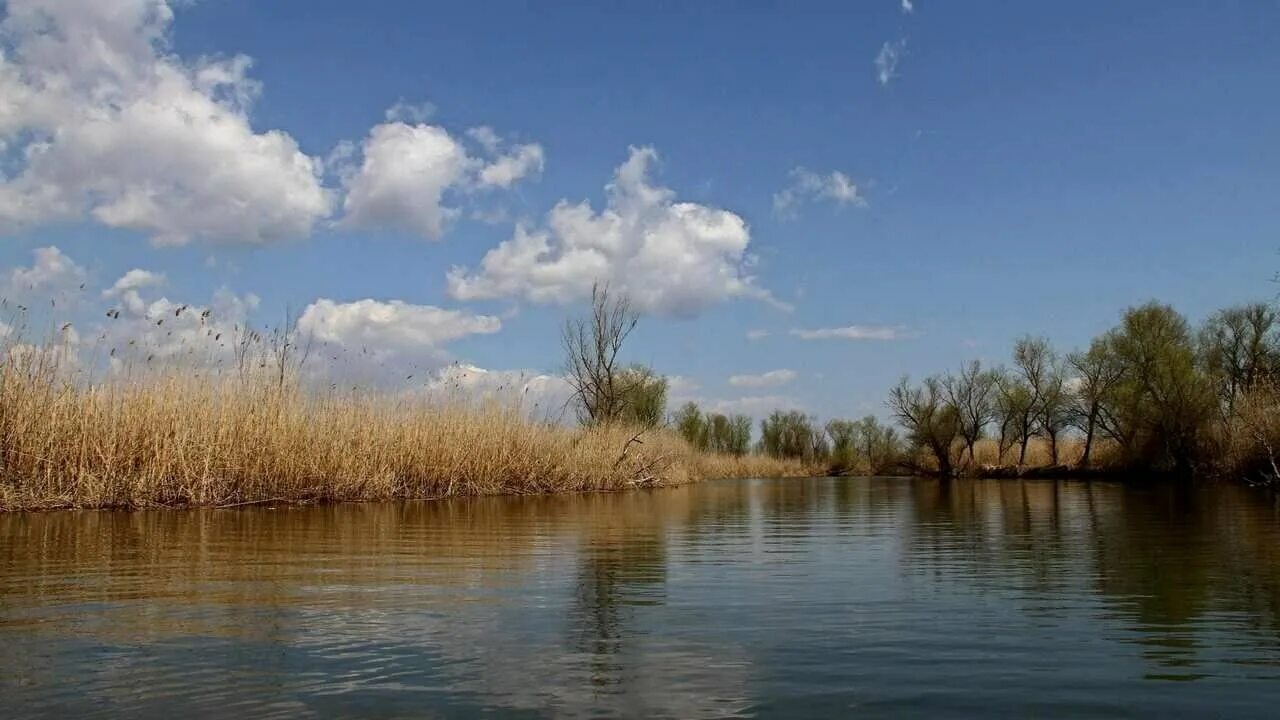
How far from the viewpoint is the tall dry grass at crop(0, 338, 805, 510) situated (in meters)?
11.5

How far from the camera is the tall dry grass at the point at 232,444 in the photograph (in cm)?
1151

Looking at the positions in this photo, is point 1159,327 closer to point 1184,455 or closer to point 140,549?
point 1184,455

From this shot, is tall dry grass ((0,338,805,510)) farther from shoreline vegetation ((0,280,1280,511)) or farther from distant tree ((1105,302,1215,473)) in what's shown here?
distant tree ((1105,302,1215,473))

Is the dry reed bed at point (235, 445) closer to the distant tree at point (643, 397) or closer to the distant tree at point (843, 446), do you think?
the distant tree at point (643, 397)

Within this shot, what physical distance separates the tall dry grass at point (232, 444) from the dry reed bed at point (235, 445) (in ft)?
0.06

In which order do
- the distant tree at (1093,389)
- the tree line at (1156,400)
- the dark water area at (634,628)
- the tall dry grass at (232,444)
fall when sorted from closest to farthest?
1. the dark water area at (634,628)
2. the tall dry grass at (232,444)
3. the tree line at (1156,400)
4. the distant tree at (1093,389)

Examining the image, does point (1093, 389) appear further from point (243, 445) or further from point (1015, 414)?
point (243, 445)

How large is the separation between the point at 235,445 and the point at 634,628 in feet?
37.2

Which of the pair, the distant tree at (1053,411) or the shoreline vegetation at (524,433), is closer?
the shoreline vegetation at (524,433)

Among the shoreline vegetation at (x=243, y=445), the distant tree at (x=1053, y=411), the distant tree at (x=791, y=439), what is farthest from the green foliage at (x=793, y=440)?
the shoreline vegetation at (x=243, y=445)

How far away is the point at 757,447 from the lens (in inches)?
2995

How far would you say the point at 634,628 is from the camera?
12.8ft

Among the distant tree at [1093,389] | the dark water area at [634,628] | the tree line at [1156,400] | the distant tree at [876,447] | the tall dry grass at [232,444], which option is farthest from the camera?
the distant tree at [876,447]

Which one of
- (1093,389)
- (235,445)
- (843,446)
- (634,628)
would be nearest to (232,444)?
(235,445)
